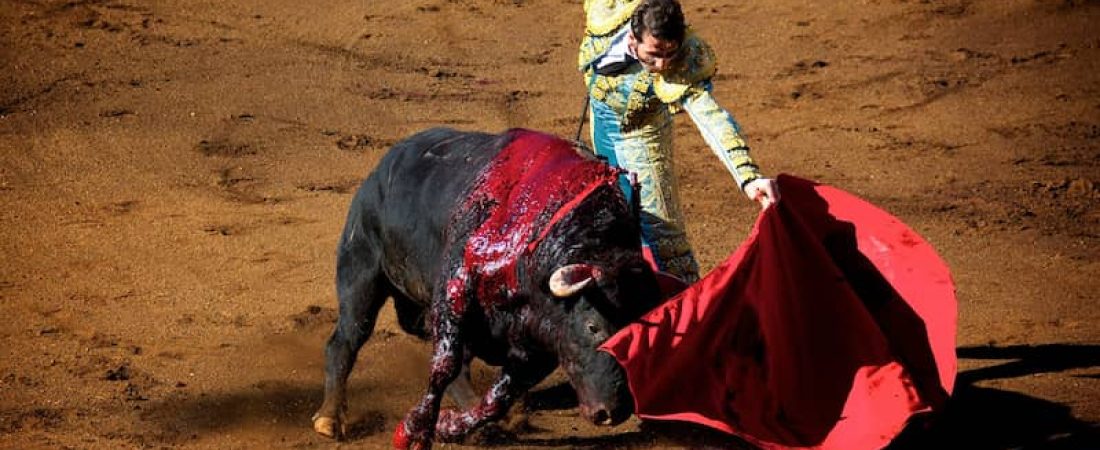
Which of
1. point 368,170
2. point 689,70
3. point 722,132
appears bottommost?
point 368,170

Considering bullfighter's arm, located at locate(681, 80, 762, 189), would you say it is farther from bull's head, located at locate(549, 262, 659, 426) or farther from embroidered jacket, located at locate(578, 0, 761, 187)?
bull's head, located at locate(549, 262, 659, 426)

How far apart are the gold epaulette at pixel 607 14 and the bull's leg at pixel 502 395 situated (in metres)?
1.24

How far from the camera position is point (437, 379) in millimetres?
4883

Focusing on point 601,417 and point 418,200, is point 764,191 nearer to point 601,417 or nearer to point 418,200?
point 601,417

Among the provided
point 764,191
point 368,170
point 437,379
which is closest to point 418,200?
point 437,379

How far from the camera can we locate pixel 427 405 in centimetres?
495

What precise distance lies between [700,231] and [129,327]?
299 cm

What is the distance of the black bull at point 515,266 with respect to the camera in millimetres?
4777

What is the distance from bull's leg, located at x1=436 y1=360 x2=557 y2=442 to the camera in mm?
5148

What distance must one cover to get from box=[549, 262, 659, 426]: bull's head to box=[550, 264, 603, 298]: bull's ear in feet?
0.19

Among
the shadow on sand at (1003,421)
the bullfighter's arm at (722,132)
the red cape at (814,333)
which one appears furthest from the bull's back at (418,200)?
the shadow on sand at (1003,421)

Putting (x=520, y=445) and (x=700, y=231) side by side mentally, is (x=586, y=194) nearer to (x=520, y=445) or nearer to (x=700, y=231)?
A: (x=520, y=445)

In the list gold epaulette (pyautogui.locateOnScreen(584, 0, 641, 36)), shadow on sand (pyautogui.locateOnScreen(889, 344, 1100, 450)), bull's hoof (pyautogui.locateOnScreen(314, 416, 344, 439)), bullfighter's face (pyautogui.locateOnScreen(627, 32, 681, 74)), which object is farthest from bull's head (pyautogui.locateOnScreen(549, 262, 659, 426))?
bull's hoof (pyautogui.locateOnScreen(314, 416, 344, 439))

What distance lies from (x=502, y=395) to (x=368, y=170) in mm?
3558
